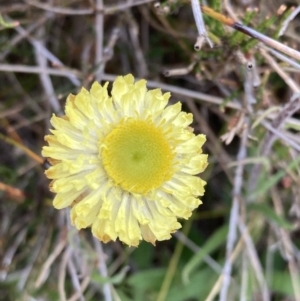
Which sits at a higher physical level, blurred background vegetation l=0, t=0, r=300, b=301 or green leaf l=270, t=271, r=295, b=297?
blurred background vegetation l=0, t=0, r=300, b=301

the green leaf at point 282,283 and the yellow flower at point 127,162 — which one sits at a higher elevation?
the yellow flower at point 127,162

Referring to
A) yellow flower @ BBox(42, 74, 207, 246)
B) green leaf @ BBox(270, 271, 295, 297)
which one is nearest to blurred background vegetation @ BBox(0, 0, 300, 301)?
green leaf @ BBox(270, 271, 295, 297)

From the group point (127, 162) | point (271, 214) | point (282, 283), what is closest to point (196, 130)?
point (271, 214)

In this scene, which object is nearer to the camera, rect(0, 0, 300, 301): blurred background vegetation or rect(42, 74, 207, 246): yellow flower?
rect(42, 74, 207, 246): yellow flower

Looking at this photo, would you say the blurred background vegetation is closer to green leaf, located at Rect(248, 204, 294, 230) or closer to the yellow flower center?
green leaf, located at Rect(248, 204, 294, 230)

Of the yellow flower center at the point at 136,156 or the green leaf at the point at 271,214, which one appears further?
the green leaf at the point at 271,214

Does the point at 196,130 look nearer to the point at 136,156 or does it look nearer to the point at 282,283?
the point at 282,283

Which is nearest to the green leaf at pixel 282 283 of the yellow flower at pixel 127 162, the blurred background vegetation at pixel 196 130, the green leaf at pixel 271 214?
the blurred background vegetation at pixel 196 130

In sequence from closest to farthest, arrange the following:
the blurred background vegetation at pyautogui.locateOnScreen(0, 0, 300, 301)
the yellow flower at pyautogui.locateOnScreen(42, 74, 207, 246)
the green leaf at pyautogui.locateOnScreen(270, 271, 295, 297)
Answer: the yellow flower at pyautogui.locateOnScreen(42, 74, 207, 246) → the blurred background vegetation at pyautogui.locateOnScreen(0, 0, 300, 301) → the green leaf at pyautogui.locateOnScreen(270, 271, 295, 297)

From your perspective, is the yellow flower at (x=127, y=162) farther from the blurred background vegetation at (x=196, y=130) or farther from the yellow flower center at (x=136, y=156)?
the blurred background vegetation at (x=196, y=130)
